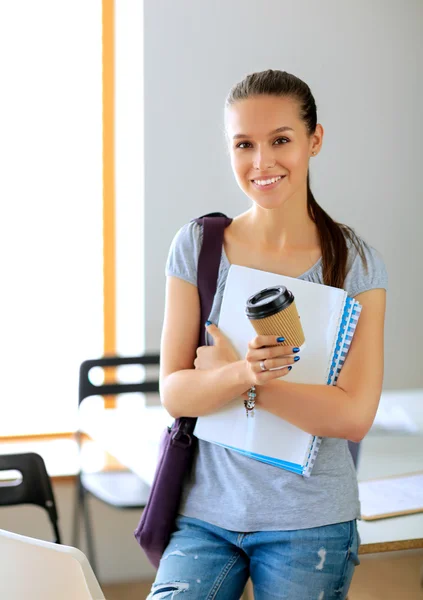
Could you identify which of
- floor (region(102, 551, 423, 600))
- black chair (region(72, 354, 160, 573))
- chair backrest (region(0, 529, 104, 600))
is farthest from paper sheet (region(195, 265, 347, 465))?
floor (region(102, 551, 423, 600))

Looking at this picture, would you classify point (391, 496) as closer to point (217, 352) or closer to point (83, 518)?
point (217, 352)

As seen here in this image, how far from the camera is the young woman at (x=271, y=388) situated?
1182mm

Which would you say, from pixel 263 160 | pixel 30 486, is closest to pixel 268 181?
pixel 263 160

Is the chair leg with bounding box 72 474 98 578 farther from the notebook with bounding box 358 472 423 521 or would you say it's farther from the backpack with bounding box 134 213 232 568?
the backpack with bounding box 134 213 232 568

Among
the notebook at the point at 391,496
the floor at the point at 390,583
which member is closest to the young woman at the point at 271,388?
the notebook at the point at 391,496

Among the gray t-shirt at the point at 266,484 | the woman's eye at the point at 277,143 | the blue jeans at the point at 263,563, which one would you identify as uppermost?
the woman's eye at the point at 277,143

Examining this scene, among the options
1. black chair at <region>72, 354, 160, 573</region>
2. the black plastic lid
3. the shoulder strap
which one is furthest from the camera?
black chair at <region>72, 354, 160, 573</region>

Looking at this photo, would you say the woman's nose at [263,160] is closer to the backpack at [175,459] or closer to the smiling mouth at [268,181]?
the smiling mouth at [268,181]

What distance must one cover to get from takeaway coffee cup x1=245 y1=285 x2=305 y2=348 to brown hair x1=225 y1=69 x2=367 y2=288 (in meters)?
0.17

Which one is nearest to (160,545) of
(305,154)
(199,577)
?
(199,577)

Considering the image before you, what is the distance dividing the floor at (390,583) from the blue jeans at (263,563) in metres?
1.73

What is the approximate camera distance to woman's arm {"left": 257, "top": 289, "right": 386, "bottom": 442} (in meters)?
1.21

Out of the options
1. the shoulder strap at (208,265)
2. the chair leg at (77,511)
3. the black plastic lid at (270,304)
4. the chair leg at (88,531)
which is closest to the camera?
the black plastic lid at (270,304)

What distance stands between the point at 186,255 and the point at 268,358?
0.89ft
